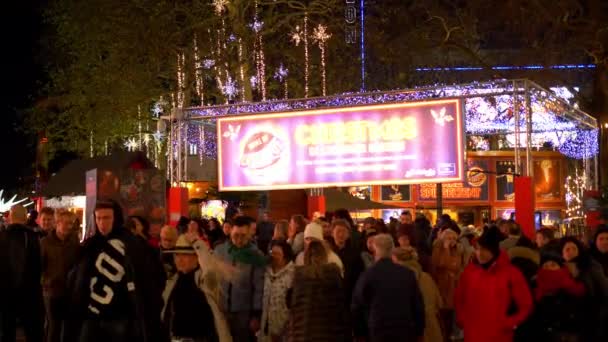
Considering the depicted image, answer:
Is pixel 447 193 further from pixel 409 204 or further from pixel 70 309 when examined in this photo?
pixel 70 309

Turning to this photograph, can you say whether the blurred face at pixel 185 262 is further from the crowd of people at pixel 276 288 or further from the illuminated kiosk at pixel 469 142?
the illuminated kiosk at pixel 469 142

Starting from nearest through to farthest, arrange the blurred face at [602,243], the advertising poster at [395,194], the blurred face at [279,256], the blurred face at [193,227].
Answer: the blurred face at [279,256]
the blurred face at [602,243]
the blurred face at [193,227]
the advertising poster at [395,194]

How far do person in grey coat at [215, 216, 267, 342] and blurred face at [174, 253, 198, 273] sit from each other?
207 centimetres

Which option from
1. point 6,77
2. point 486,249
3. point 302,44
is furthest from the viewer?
point 6,77

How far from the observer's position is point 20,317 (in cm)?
1012

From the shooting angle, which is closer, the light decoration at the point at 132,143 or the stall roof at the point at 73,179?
the stall roof at the point at 73,179

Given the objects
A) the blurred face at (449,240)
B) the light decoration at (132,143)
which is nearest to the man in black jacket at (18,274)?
the blurred face at (449,240)

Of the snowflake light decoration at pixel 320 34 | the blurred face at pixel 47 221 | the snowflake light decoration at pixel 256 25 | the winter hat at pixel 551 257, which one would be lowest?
the winter hat at pixel 551 257

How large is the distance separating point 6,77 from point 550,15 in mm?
22567

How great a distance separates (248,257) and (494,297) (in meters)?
2.84

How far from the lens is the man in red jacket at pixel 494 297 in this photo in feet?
26.3

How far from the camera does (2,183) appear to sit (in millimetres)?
40781

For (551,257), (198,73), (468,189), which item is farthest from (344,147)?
(468,189)

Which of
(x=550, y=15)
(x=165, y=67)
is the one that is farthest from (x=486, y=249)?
(x=165, y=67)
